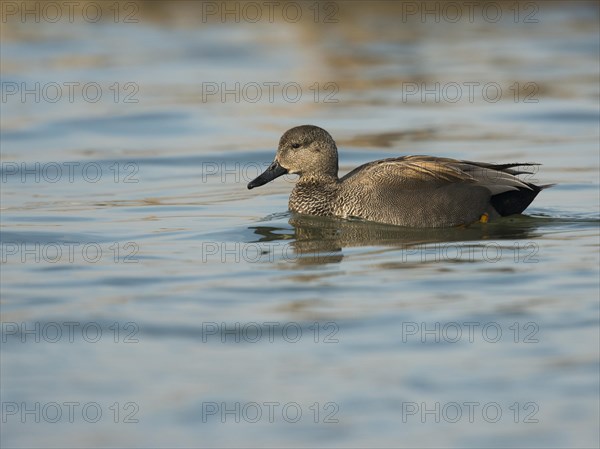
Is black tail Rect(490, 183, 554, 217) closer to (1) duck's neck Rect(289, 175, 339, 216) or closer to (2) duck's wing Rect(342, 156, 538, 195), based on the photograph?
(2) duck's wing Rect(342, 156, 538, 195)

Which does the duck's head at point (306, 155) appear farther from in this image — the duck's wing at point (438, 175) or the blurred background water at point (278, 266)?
the duck's wing at point (438, 175)

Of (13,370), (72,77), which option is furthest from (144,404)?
(72,77)

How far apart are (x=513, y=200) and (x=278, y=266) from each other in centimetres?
225

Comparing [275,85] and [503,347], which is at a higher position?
[275,85]

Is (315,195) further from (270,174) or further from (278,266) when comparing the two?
(278,266)

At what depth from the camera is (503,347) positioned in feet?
23.6

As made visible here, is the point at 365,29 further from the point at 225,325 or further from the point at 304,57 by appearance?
the point at 225,325

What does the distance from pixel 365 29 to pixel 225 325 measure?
15.2 metres

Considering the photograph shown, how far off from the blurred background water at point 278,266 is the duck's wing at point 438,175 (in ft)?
1.19

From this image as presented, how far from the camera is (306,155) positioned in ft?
36.9

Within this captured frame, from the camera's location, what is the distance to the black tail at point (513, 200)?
10.5 meters

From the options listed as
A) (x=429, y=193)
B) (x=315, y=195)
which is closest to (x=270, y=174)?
(x=315, y=195)

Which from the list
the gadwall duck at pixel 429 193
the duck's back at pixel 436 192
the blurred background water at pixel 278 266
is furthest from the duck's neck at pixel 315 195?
the duck's back at pixel 436 192

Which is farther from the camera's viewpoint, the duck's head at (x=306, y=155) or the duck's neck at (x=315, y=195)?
the duck's head at (x=306, y=155)
